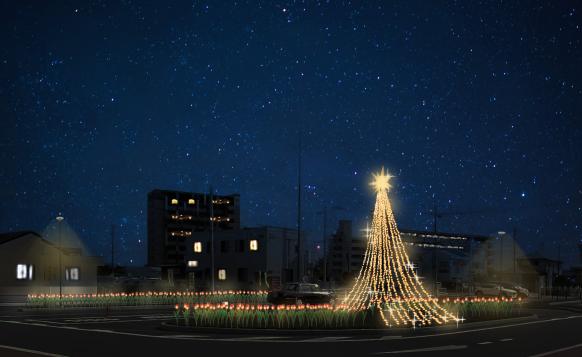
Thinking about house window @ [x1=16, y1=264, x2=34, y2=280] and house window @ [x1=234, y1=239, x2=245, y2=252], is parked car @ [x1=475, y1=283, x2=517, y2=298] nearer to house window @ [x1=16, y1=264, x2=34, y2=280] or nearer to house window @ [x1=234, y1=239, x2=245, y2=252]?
house window @ [x1=234, y1=239, x2=245, y2=252]

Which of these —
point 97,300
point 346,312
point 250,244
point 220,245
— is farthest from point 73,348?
point 220,245

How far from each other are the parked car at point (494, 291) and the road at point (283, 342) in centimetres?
3188

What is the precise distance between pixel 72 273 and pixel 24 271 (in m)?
5.22

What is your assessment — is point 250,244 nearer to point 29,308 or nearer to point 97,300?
point 97,300

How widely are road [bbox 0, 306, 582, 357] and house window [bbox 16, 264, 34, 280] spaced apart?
27525mm

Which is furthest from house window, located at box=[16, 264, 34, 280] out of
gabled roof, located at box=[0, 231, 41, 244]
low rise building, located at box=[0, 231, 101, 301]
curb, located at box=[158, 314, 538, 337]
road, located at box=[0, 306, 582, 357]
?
curb, located at box=[158, 314, 538, 337]

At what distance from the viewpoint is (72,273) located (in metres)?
55.0

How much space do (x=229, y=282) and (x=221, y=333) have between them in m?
51.6

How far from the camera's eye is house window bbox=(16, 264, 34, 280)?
4981 centimetres

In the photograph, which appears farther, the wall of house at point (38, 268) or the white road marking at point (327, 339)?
the wall of house at point (38, 268)

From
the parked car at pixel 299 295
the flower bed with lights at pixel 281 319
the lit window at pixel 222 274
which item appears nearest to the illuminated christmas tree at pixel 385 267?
the flower bed with lights at pixel 281 319

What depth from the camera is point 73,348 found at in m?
16.3

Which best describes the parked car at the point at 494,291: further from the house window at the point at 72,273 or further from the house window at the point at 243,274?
the house window at the point at 72,273

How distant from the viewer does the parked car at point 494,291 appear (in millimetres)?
55266
